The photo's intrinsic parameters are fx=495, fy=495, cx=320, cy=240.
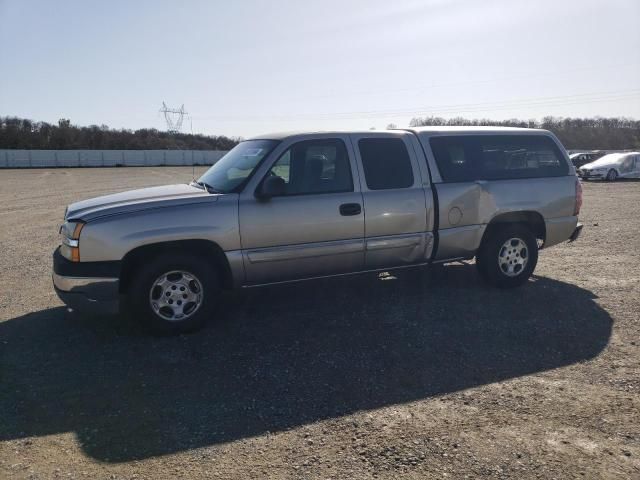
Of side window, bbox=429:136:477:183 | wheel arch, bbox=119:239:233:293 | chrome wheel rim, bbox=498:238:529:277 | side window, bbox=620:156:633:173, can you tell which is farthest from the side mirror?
side window, bbox=620:156:633:173

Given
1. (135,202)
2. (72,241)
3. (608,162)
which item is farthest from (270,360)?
(608,162)

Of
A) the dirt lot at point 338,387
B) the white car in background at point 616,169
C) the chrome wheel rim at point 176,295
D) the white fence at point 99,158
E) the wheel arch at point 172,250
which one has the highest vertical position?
the white fence at point 99,158

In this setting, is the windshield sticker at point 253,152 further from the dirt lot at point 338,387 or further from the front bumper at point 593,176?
the front bumper at point 593,176

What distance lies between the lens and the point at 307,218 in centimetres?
503

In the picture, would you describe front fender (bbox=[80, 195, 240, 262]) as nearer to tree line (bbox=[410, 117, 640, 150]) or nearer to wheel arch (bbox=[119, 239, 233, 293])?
wheel arch (bbox=[119, 239, 233, 293])

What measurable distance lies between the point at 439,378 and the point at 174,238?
2630 millimetres

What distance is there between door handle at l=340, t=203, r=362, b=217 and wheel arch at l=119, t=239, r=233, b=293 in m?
1.30

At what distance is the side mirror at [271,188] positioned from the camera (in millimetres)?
4805

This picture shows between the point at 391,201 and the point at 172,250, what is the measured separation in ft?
7.71

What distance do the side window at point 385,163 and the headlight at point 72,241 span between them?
9.51 feet

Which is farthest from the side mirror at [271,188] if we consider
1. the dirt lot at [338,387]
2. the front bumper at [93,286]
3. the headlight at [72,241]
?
the headlight at [72,241]

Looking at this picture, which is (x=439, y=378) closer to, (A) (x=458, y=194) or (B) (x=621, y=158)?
(A) (x=458, y=194)

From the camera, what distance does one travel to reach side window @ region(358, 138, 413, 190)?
213 inches

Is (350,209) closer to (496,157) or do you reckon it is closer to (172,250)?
(172,250)
